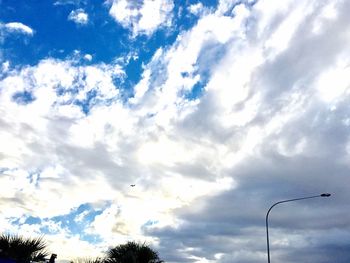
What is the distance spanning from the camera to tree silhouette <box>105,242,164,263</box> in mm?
30625

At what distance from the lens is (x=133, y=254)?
30.4 meters

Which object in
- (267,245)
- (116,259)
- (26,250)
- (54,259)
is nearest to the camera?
(26,250)

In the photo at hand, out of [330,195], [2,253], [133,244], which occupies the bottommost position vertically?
[2,253]

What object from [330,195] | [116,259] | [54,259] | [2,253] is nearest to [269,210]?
[330,195]

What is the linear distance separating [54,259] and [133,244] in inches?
241

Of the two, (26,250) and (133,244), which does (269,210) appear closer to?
(133,244)

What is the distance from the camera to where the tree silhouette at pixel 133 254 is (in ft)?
100

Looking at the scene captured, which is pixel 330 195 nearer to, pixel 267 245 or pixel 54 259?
pixel 267 245

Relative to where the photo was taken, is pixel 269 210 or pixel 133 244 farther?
pixel 269 210

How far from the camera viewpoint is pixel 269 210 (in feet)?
121

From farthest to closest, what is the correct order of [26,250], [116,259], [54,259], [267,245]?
[267,245]
[116,259]
[54,259]
[26,250]

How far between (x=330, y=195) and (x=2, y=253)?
77.1 ft

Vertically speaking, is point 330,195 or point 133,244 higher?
point 330,195

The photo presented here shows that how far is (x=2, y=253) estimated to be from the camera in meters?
25.9
